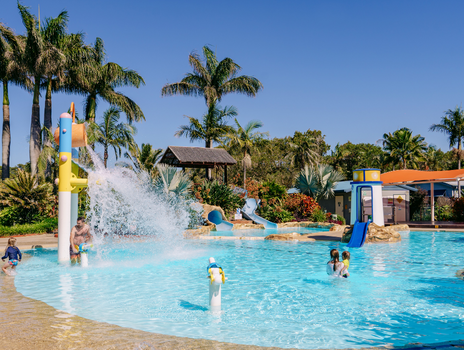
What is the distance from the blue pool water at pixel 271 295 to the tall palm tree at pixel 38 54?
1335 centimetres

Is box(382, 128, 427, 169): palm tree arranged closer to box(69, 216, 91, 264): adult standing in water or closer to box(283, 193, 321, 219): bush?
box(283, 193, 321, 219): bush

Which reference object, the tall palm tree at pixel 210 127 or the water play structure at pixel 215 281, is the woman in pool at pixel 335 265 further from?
the tall palm tree at pixel 210 127

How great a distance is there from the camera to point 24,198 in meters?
19.1

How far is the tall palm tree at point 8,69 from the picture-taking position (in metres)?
23.8

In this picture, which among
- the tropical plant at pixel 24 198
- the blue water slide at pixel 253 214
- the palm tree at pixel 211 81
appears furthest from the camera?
the palm tree at pixel 211 81

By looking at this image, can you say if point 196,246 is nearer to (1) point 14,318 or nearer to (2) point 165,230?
(2) point 165,230

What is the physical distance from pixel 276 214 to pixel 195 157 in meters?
7.09

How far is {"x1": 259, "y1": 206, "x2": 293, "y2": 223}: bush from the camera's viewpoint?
2586 centimetres

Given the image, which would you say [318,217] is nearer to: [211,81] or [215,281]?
[211,81]

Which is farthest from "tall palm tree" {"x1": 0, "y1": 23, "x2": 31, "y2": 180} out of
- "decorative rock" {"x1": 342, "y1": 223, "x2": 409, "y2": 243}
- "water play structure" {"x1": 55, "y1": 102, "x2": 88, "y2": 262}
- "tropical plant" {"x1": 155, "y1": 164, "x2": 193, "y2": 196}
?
"decorative rock" {"x1": 342, "y1": 223, "x2": 409, "y2": 243}

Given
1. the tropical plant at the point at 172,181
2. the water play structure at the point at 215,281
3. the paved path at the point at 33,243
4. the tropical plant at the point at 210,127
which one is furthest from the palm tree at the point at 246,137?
the water play structure at the point at 215,281

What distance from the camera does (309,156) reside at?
4100 cm

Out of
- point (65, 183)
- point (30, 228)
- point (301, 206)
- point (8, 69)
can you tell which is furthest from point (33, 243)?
point (301, 206)

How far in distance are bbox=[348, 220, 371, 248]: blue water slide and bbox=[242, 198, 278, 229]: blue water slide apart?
357 inches
